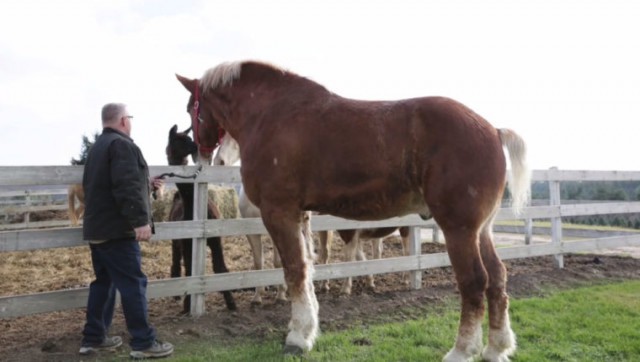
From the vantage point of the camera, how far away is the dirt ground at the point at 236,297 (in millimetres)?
4332

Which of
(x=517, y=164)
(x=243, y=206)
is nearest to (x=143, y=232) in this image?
(x=243, y=206)

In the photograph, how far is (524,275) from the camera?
724cm

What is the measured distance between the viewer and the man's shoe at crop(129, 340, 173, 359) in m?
3.79

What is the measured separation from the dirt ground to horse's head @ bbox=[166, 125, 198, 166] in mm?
1817

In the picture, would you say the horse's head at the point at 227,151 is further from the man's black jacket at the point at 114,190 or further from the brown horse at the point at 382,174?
the man's black jacket at the point at 114,190

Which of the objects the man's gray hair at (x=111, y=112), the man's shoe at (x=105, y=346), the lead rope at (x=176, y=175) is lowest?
the man's shoe at (x=105, y=346)

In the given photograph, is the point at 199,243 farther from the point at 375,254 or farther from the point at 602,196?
the point at 602,196

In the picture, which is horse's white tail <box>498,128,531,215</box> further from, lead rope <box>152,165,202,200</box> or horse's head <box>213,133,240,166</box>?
lead rope <box>152,165,202,200</box>

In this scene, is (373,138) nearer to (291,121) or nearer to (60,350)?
(291,121)

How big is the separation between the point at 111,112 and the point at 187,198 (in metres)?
1.64

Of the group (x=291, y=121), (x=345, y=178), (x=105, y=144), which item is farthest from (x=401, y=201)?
(x=105, y=144)

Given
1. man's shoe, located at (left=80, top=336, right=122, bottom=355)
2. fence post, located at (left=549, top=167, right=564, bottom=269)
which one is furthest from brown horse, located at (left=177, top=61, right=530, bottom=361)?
fence post, located at (left=549, top=167, right=564, bottom=269)

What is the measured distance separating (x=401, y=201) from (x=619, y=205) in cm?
731

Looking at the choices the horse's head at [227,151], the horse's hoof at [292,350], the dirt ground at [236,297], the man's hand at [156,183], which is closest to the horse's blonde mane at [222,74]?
the horse's head at [227,151]
